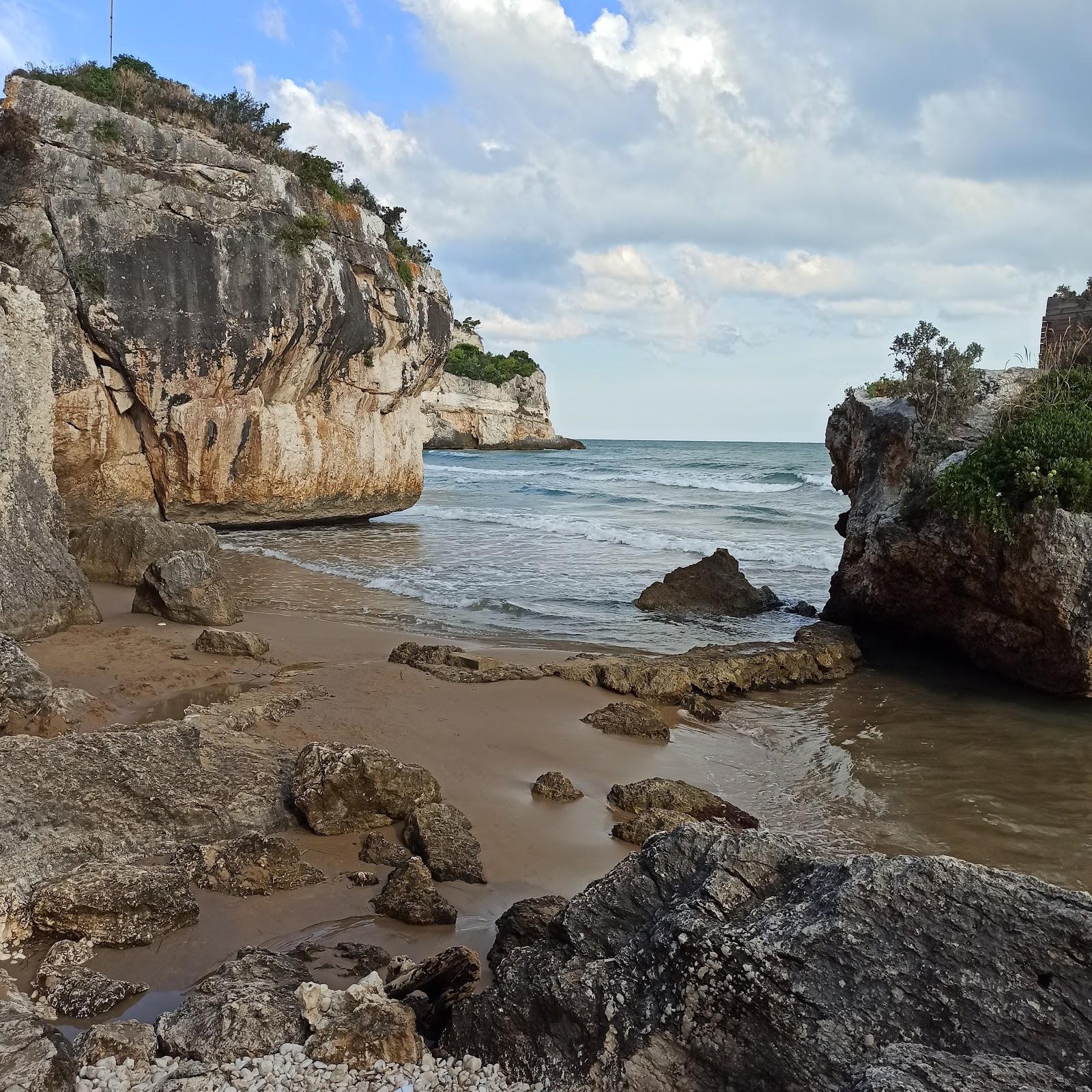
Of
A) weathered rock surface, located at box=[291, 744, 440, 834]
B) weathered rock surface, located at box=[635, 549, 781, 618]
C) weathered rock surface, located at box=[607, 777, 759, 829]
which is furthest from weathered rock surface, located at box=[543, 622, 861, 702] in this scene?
weathered rock surface, located at box=[291, 744, 440, 834]

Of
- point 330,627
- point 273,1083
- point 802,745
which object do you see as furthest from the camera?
point 330,627

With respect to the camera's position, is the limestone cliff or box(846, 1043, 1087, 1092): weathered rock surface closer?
box(846, 1043, 1087, 1092): weathered rock surface

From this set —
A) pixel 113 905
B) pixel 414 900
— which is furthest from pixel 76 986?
pixel 414 900

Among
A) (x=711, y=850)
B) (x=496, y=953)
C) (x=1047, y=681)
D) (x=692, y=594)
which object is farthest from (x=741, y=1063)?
(x=692, y=594)

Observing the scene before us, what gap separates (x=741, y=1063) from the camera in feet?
8.82

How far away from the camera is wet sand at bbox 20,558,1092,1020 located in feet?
14.7

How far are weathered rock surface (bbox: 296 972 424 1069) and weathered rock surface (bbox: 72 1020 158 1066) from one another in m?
0.53

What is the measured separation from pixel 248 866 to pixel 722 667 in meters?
6.71

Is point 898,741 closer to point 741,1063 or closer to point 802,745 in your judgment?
point 802,745

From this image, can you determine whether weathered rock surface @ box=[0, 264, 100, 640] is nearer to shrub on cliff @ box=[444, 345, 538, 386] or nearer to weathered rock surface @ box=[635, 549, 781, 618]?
weathered rock surface @ box=[635, 549, 781, 618]

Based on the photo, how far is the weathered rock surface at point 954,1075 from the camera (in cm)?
230

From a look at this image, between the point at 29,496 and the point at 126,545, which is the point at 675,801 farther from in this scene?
the point at 126,545

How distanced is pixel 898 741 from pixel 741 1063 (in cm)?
681

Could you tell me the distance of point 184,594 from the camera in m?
10.5
